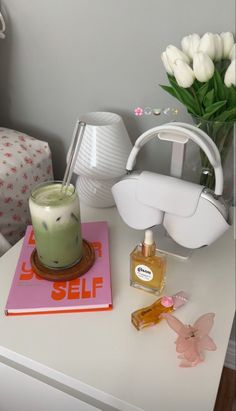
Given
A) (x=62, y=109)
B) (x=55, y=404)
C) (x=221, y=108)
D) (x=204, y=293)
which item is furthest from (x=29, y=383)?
(x=62, y=109)

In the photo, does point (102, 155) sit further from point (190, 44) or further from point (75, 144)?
point (190, 44)

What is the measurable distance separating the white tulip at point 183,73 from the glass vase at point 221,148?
77 mm

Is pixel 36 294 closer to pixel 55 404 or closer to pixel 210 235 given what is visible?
pixel 55 404

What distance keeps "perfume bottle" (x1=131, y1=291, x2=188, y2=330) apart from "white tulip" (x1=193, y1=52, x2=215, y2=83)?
1.38 ft

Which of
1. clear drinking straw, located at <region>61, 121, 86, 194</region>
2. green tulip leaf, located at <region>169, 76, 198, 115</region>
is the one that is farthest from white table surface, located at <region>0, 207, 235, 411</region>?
green tulip leaf, located at <region>169, 76, 198, 115</region>

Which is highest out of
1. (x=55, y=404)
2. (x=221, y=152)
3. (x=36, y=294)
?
(x=221, y=152)

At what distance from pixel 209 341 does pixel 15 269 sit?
Result: 0.40 meters

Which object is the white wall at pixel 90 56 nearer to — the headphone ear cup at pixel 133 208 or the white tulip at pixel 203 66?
the white tulip at pixel 203 66

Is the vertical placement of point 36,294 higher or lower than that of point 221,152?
lower

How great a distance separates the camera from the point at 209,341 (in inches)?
21.8

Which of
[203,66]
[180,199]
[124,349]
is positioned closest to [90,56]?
[203,66]

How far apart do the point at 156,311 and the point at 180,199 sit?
0.69 ft

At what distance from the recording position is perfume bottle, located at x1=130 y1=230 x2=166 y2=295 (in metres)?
0.63

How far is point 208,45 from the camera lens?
0.69m
